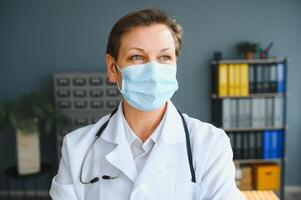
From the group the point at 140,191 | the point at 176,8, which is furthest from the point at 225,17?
the point at 140,191

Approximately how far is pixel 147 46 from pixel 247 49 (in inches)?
118

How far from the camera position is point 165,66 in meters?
Answer: 1.22

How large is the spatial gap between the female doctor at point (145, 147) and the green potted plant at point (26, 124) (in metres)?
2.29

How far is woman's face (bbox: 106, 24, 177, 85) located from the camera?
1108 millimetres

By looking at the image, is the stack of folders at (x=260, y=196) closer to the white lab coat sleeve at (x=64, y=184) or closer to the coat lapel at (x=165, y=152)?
the coat lapel at (x=165, y=152)

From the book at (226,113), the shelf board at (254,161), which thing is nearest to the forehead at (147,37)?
the book at (226,113)

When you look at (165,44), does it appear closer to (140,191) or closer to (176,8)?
(140,191)

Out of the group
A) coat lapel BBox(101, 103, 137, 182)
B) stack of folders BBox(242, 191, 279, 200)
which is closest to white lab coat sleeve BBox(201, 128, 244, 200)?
coat lapel BBox(101, 103, 137, 182)

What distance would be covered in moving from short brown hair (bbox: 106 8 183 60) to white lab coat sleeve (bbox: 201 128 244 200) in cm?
36

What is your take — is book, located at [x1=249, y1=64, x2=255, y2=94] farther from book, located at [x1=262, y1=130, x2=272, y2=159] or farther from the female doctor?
the female doctor

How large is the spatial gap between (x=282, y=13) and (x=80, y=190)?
11.7ft

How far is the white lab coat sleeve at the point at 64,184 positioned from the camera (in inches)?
44.1

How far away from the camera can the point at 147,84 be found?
1.30 metres

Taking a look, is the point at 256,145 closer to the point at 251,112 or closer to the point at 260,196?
the point at 251,112
